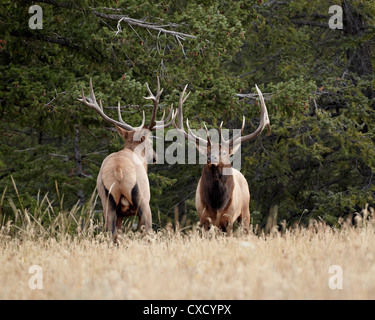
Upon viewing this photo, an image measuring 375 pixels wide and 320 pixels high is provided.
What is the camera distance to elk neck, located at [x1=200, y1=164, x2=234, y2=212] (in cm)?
853

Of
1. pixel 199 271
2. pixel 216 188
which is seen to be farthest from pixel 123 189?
pixel 199 271

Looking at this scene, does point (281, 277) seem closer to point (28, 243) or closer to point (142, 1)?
point (28, 243)

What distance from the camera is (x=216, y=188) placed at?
8.56 m

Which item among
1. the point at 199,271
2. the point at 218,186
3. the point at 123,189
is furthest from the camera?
the point at 218,186

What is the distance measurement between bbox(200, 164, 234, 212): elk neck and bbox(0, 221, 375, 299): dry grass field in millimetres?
2143

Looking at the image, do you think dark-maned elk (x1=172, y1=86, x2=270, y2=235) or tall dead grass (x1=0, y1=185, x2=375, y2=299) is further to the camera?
dark-maned elk (x1=172, y1=86, x2=270, y2=235)

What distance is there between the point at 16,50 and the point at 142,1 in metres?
2.74

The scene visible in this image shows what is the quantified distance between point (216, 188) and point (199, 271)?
414cm

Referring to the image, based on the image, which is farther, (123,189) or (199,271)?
(123,189)

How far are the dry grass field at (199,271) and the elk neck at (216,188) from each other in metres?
2.14

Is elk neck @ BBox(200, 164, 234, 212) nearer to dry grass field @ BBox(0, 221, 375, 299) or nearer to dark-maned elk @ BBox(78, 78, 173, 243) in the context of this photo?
dark-maned elk @ BBox(78, 78, 173, 243)

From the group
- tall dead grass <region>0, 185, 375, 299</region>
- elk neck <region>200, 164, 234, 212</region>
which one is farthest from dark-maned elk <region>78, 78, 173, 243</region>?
tall dead grass <region>0, 185, 375, 299</region>

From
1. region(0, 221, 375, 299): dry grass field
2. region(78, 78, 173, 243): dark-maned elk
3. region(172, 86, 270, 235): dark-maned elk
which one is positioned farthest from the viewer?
region(172, 86, 270, 235): dark-maned elk

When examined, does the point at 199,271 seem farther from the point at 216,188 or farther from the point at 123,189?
the point at 216,188
